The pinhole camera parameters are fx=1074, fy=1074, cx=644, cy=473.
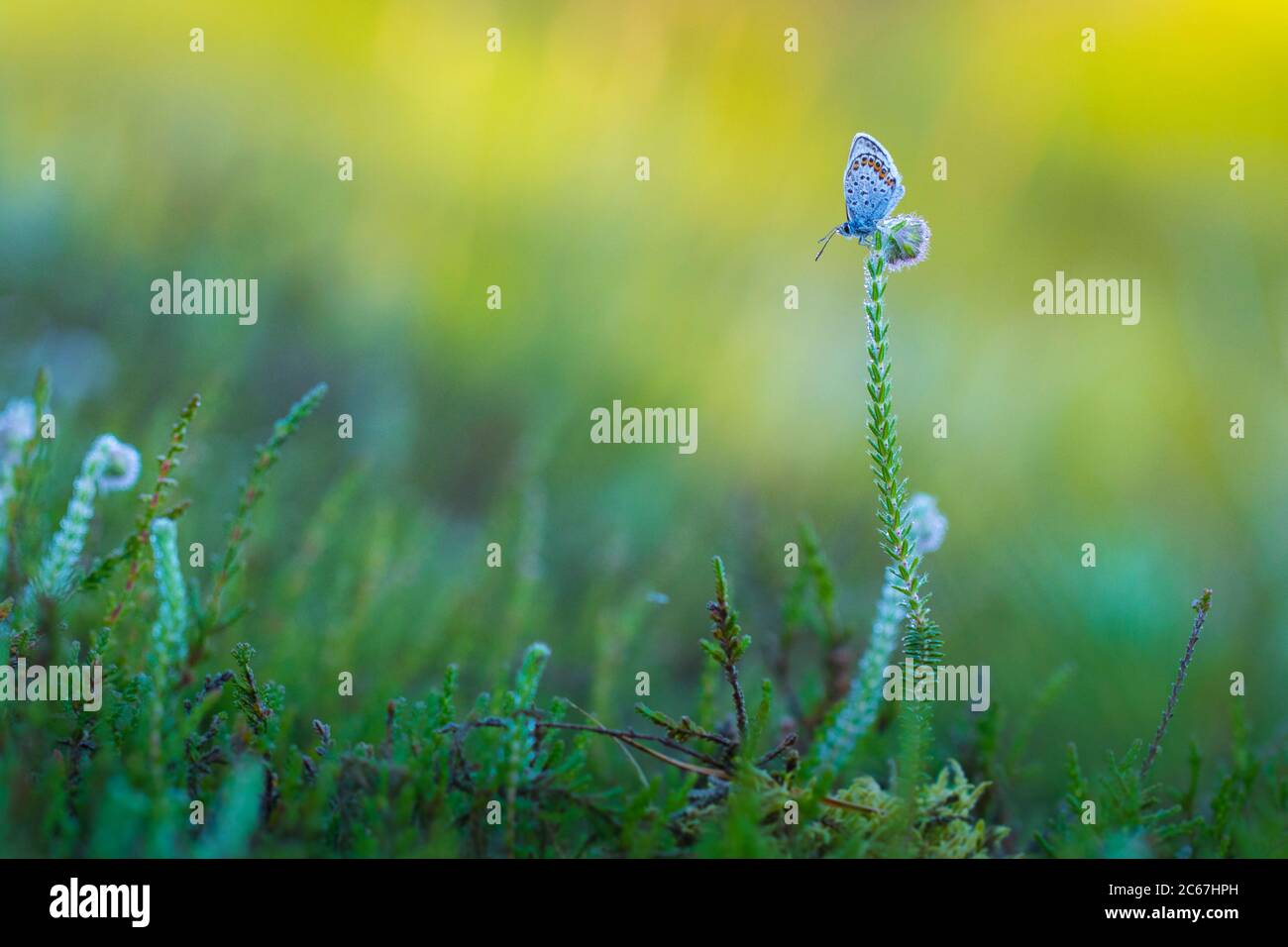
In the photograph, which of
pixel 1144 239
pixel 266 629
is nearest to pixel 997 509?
pixel 1144 239

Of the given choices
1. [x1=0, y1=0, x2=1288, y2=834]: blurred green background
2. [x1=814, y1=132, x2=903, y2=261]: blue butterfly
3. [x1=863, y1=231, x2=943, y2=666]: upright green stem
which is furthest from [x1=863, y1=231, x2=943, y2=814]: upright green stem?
[x1=0, y1=0, x2=1288, y2=834]: blurred green background

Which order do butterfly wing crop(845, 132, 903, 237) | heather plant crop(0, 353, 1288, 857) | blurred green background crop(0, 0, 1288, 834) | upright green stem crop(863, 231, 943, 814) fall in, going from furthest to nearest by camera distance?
blurred green background crop(0, 0, 1288, 834)
butterfly wing crop(845, 132, 903, 237)
upright green stem crop(863, 231, 943, 814)
heather plant crop(0, 353, 1288, 857)

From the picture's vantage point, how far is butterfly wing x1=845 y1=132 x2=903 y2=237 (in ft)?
5.67

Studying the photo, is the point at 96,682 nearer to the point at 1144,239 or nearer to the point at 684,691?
the point at 684,691

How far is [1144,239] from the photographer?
5.34 meters

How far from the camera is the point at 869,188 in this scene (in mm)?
1748

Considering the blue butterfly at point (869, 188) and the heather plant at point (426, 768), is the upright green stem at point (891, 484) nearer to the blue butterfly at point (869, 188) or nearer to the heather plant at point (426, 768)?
the heather plant at point (426, 768)

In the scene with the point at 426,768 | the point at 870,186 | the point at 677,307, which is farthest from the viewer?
the point at 677,307

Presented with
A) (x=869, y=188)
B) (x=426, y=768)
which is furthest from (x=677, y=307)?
(x=426, y=768)

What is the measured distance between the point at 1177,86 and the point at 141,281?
17.2 ft

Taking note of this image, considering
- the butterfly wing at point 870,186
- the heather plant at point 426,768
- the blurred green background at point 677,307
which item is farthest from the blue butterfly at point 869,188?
the blurred green background at point 677,307

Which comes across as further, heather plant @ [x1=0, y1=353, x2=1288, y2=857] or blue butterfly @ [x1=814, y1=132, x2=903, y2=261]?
blue butterfly @ [x1=814, y1=132, x2=903, y2=261]

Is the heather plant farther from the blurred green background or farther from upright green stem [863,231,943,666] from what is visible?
the blurred green background

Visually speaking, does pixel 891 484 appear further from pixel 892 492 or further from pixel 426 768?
pixel 426 768
